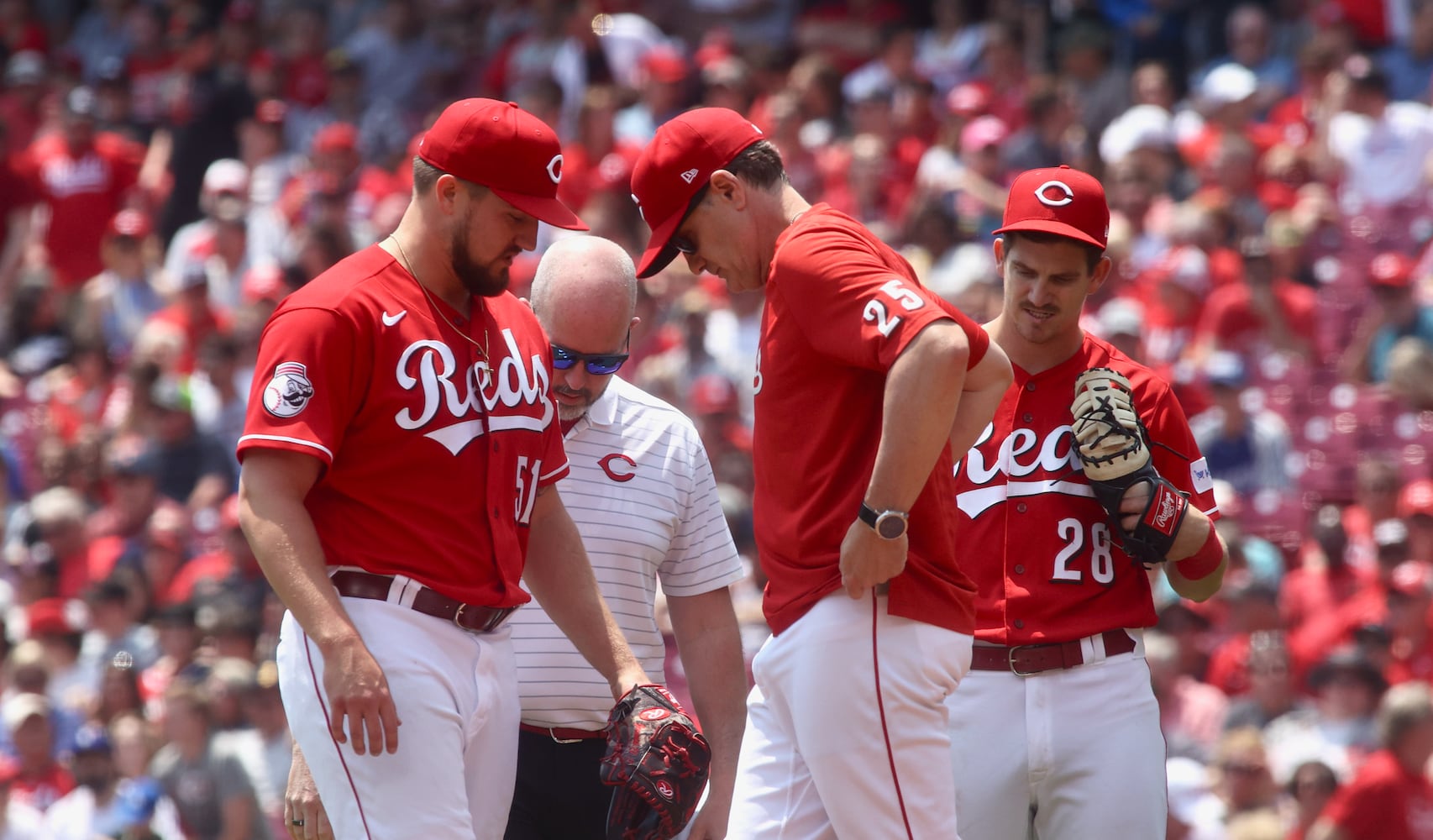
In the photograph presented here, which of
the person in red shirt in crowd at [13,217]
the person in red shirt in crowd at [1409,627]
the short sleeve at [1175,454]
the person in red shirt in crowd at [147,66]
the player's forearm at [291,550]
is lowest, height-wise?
the person in red shirt in crowd at [13,217]

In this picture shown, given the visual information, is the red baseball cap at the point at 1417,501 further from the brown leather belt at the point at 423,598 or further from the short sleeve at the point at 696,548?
the brown leather belt at the point at 423,598

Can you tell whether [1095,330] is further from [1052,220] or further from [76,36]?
[76,36]

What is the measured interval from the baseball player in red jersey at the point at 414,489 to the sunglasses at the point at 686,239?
24cm

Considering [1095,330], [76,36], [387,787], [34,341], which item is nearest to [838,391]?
[387,787]

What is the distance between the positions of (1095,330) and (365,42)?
8.16m

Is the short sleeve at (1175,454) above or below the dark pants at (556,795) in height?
above

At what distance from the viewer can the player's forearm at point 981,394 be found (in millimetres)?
3664

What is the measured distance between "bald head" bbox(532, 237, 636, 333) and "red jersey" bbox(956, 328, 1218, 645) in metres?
0.89

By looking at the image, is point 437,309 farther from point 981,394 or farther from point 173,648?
point 173,648

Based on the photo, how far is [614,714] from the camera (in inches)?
153

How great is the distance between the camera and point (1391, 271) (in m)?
9.33

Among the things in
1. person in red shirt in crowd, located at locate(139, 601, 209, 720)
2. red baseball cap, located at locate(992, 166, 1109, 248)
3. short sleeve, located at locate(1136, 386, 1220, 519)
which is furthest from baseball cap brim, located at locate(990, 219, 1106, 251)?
person in red shirt in crowd, located at locate(139, 601, 209, 720)

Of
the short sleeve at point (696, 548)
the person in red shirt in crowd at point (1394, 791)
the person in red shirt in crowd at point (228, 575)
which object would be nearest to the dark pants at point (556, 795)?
the short sleeve at point (696, 548)

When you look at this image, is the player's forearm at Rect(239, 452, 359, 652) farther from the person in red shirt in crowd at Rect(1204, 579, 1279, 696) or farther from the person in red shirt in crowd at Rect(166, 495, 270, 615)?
the person in red shirt in crowd at Rect(166, 495, 270, 615)
